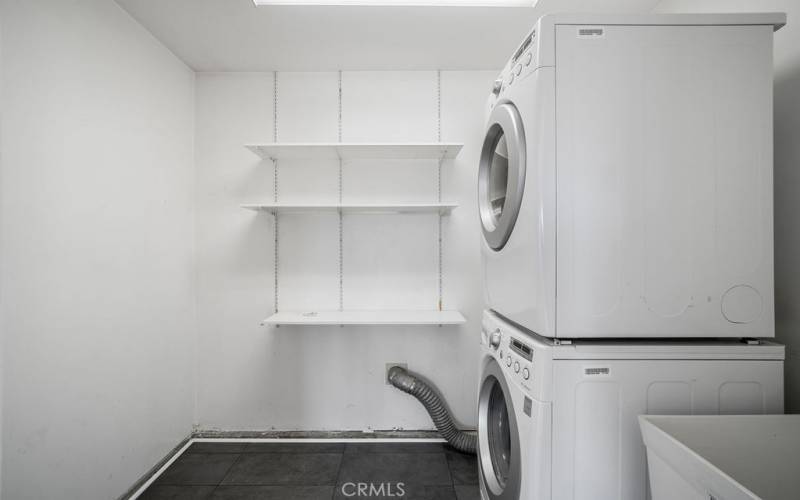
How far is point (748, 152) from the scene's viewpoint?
0.93 metres

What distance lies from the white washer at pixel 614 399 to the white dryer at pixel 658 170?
0.06m

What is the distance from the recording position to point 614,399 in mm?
912

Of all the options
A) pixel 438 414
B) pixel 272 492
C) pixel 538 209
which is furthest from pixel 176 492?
pixel 538 209

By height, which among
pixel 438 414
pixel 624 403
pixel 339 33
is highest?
pixel 339 33

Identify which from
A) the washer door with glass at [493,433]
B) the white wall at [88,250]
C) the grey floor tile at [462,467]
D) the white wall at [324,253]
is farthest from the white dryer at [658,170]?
the white wall at [88,250]

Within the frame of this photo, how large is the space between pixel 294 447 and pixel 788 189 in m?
2.58

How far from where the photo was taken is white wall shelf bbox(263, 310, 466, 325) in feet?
5.90

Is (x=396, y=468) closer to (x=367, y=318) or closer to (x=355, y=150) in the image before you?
(x=367, y=318)

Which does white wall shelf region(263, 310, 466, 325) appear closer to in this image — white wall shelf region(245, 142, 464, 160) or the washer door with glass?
the washer door with glass

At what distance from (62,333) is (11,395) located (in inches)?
9.4

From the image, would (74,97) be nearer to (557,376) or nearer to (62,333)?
(62,333)

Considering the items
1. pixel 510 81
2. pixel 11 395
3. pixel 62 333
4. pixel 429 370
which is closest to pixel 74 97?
pixel 62 333

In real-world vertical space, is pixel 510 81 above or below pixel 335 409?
above

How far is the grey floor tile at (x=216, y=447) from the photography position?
1.94 metres
